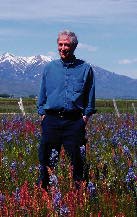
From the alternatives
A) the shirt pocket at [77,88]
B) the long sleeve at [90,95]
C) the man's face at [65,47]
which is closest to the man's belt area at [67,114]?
the long sleeve at [90,95]

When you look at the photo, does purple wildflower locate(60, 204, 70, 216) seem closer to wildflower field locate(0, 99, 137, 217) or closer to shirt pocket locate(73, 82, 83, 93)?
wildflower field locate(0, 99, 137, 217)

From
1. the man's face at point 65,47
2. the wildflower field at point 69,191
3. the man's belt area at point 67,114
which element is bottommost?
the wildflower field at point 69,191

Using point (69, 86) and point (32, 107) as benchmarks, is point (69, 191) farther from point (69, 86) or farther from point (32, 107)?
point (32, 107)

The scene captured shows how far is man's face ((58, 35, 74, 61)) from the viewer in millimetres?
5672

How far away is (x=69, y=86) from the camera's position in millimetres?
5852

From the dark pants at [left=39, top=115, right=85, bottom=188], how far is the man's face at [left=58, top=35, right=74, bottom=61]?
693 mm

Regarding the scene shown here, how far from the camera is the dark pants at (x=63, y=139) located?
19.5 ft

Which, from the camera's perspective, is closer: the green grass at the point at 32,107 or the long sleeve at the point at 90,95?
the long sleeve at the point at 90,95

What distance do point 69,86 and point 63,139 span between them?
61 cm

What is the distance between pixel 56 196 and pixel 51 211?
0.13 m

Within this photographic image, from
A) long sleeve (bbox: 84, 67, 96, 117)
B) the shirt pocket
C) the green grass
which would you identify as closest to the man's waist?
long sleeve (bbox: 84, 67, 96, 117)

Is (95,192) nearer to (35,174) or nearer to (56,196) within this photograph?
(56,196)

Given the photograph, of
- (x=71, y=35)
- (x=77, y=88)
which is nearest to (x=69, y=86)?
(x=77, y=88)

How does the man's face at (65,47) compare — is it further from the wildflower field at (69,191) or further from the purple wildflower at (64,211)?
the purple wildflower at (64,211)
